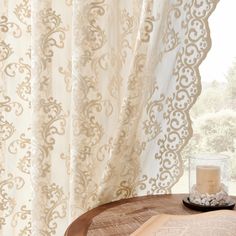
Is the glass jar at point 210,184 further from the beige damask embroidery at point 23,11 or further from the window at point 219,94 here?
the beige damask embroidery at point 23,11

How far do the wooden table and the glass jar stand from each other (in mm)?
45

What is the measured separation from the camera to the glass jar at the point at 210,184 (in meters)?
1.05

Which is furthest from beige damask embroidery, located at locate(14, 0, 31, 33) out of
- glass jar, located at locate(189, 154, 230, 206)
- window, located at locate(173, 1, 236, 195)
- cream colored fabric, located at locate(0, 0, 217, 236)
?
glass jar, located at locate(189, 154, 230, 206)

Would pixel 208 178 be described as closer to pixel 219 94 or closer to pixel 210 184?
pixel 210 184

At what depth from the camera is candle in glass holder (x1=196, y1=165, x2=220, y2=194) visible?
3.46ft

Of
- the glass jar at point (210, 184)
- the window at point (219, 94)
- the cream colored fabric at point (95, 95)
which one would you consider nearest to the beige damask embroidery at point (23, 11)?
the cream colored fabric at point (95, 95)

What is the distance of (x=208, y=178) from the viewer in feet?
3.49

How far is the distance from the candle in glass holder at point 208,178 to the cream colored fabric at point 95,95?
0.15 m

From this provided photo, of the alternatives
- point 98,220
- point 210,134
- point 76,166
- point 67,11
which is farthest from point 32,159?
point 210,134

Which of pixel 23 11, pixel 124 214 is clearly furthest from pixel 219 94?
pixel 23 11

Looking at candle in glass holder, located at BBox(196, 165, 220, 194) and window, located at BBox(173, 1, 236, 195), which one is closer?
candle in glass holder, located at BBox(196, 165, 220, 194)

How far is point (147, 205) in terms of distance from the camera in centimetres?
110

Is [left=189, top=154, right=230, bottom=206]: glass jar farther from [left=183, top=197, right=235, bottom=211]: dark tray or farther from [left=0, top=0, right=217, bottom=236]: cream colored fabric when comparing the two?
[left=0, top=0, right=217, bottom=236]: cream colored fabric

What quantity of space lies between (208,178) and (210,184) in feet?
0.05
